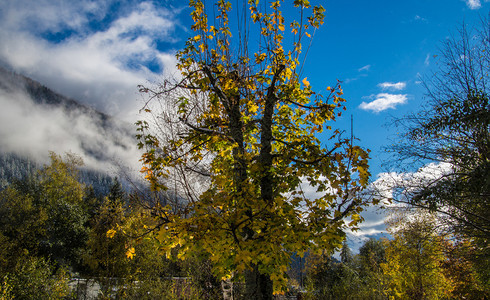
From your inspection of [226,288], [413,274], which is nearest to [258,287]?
[226,288]

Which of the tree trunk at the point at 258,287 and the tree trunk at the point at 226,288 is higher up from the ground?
the tree trunk at the point at 258,287

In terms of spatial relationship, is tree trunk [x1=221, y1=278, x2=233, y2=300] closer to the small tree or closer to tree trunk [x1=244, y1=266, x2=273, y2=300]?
tree trunk [x1=244, y1=266, x2=273, y2=300]

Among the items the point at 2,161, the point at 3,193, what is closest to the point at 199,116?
the point at 3,193

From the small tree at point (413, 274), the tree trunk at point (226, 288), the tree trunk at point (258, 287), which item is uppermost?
the tree trunk at point (258, 287)

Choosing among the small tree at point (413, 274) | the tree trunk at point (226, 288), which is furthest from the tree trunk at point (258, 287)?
the small tree at point (413, 274)

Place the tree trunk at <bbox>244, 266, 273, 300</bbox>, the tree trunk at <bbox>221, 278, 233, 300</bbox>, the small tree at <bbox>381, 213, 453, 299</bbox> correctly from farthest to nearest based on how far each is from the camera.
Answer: the small tree at <bbox>381, 213, 453, 299</bbox>
the tree trunk at <bbox>221, 278, 233, 300</bbox>
the tree trunk at <bbox>244, 266, 273, 300</bbox>

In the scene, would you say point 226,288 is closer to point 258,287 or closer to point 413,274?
point 258,287

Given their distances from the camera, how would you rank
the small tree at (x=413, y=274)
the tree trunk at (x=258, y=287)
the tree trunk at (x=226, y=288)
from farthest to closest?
the small tree at (x=413, y=274) → the tree trunk at (x=226, y=288) → the tree trunk at (x=258, y=287)

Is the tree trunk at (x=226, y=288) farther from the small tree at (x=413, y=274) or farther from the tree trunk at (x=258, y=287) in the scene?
the small tree at (x=413, y=274)

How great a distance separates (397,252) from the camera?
13.5 meters

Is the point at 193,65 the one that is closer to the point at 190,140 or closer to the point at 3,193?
the point at 190,140

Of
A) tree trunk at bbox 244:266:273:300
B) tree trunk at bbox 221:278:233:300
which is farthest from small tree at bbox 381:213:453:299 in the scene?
tree trunk at bbox 244:266:273:300

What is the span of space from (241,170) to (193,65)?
8.16 ft

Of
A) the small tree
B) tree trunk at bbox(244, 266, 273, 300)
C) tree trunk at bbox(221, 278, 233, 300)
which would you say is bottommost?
the small tree
